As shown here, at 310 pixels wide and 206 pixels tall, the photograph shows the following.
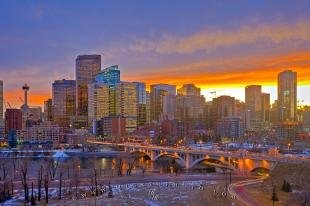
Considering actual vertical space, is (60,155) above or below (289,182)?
below

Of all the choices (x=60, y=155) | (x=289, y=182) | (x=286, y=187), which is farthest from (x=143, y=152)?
(x=286, y=187)

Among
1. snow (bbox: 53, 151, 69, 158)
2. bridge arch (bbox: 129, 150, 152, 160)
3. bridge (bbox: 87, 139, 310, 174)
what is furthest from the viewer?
snow (bbox: 53, 151, 69, 158)

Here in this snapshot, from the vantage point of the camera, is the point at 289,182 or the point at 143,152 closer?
the point at 289,182

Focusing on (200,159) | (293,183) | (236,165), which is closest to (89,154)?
(200,159)

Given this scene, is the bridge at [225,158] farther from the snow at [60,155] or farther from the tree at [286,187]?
the snow at [60,155]

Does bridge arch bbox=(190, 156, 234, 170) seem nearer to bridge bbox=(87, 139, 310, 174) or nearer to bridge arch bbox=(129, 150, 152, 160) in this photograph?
bridge bbox=(87, 139, 310, 174)

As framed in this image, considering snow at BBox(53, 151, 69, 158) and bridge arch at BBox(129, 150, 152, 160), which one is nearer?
bridge arch at BBox(129, 150, 152, 160)

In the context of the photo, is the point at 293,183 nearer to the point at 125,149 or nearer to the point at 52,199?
the point at 52,199

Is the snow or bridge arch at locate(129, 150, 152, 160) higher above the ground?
bridge arch at locate(129, 150, 152, 160)

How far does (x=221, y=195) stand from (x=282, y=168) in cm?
1732

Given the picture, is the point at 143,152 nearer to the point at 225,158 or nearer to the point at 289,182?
the point at 225,158

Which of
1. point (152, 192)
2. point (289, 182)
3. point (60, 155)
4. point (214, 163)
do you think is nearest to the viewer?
point (289, 182)

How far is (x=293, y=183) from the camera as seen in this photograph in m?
63.7

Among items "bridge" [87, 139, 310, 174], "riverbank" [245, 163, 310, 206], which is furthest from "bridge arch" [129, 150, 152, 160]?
"riverbank" [245, 163, 310, 206]
